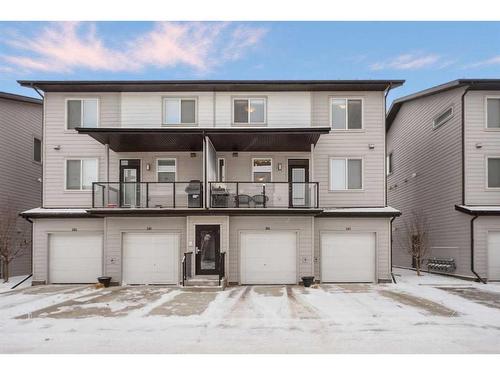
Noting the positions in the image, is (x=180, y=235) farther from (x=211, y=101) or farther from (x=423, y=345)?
(x=423, y=345)

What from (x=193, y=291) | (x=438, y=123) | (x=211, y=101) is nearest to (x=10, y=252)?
(x=193, y=291)

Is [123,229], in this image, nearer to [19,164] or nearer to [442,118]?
[19,164]

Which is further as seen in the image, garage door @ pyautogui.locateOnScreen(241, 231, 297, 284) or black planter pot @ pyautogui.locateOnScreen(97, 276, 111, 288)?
garage door @ pyautogui.locateOnScreen(241, 231, 297, 284)

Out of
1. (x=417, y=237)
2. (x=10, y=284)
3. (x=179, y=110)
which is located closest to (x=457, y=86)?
(x=417, y=237)

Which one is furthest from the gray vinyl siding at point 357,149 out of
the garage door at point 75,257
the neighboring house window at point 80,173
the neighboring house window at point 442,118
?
the garage door at point 75,257

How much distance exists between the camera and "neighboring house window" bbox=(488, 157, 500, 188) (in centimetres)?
1681

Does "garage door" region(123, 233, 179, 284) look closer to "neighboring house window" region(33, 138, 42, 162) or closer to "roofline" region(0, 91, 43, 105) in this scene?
"neighboring house window" region(33, 138, 42, 162)

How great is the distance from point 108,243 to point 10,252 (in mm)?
6031

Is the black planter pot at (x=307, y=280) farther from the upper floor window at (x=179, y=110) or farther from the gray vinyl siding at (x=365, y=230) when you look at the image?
the upper floor window at (x=179, y=110)

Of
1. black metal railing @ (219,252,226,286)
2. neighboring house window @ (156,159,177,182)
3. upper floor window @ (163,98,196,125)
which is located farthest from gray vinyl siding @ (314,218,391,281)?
upper floor window @ (163,98,196,125)

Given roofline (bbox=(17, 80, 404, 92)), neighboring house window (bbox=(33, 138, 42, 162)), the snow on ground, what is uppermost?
roofline (bbox=(17, 80, 404, 92))

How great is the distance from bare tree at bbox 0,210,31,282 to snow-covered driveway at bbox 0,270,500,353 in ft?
12.9

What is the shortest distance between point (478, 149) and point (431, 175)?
3.17 meters
